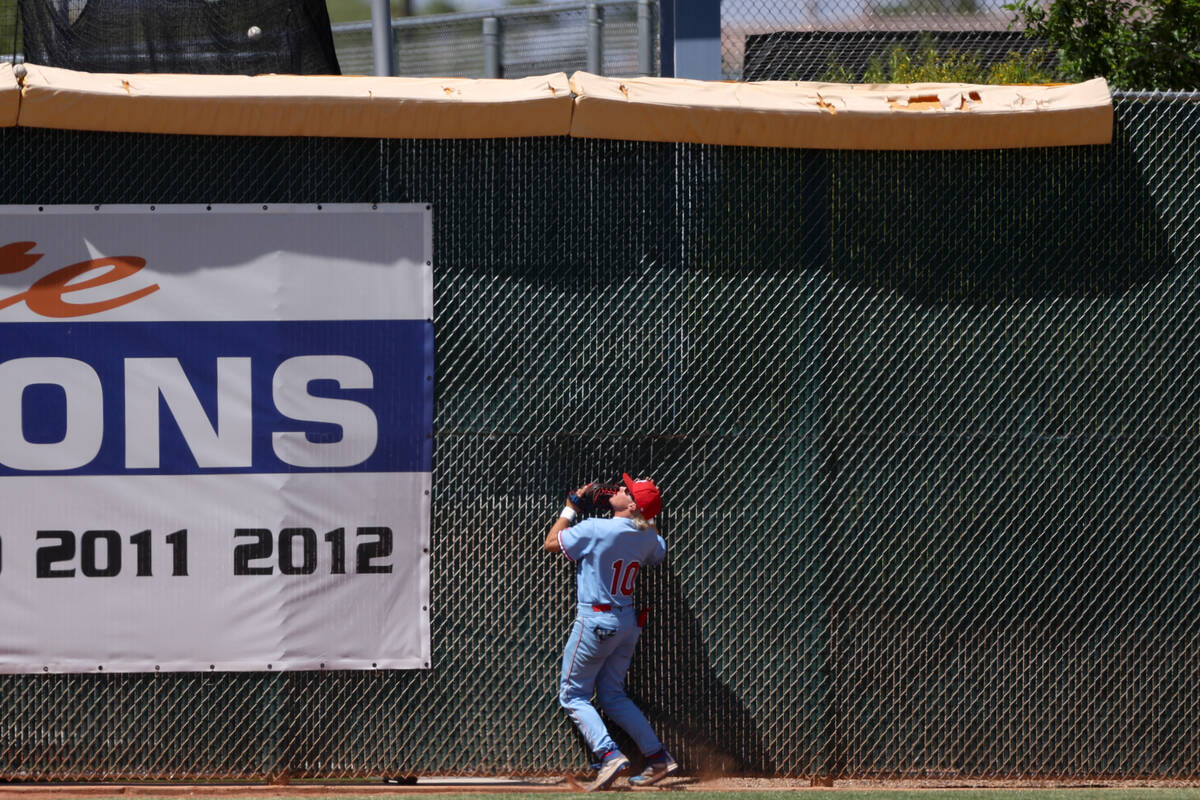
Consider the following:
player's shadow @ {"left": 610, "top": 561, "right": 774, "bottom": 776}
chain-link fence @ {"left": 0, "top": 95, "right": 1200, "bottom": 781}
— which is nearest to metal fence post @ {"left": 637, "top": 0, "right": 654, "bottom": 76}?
chain-link fence @ {"left": 0, "top": 95, "right": 1200, "bottom": 781}

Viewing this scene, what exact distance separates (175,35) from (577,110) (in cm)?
264

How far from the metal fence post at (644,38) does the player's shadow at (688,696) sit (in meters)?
6.55

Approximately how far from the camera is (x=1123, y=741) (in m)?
5.05

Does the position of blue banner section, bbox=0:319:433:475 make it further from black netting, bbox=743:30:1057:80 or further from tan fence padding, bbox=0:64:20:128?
black netting, bbox=743:30:1057:80

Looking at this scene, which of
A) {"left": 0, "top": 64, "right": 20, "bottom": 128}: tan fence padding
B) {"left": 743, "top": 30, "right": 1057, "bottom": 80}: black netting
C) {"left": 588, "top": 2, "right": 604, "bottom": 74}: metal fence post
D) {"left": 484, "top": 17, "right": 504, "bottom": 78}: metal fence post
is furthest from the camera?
{"left": 484, "top": 17, "right": 504, "bottom": 78}: metal fence post

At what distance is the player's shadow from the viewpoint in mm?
5008

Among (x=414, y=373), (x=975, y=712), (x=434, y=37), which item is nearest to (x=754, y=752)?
(x=975, y=712)

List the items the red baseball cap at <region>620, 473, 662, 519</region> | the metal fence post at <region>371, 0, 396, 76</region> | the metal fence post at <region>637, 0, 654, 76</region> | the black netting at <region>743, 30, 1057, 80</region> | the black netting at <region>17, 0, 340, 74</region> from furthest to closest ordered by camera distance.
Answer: the metal fence post at <region>637, 0, 654, 76</region> → the black netting at <region>743, 30, 1057, 80</region> → the metal fence post at <region>371, 0, 396, 76</region> → the black netting at <region>17, 0, 340, 74</region> → the red baseball cap at <region>620, 473, 662, 519</region>

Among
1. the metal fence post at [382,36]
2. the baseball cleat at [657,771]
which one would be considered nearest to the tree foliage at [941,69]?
the metal fence post at [382,36]

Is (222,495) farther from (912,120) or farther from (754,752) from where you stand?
(912,120)

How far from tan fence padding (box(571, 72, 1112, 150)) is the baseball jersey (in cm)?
166

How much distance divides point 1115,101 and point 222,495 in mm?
4230

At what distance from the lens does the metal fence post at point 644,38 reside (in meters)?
10.4

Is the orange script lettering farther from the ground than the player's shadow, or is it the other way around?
the orange script lettering
